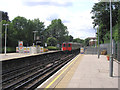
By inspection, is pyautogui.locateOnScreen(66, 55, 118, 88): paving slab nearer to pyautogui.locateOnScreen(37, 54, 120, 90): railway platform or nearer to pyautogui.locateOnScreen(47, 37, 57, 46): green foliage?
pyautogui.locateOnScreen(37, 54, 120, 90): railway platform

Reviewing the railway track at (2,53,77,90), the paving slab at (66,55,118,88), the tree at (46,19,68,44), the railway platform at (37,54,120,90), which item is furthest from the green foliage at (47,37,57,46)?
the railway platform at (37,54,120,90)

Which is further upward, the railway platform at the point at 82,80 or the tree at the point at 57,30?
the tree at the point at 57,30

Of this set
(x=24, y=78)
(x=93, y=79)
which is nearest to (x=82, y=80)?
(x=93, y=79)

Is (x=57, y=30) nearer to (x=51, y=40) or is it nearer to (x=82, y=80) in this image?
(x=51, y=40)

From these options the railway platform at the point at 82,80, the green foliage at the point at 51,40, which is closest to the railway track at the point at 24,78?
the railway platform at the point at 82,80

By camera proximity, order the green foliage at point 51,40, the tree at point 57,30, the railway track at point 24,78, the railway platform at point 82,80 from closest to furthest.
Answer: the railway platform at point 82,80, the railway track at point 24,78, the green foliage at point 51,40, the tree at point 57,30

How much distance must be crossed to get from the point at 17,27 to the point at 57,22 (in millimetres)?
33735

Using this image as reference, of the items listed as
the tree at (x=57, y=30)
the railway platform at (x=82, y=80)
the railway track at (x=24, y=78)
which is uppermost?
the tree at (x=57, y=30)

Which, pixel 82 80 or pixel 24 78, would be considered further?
pixel 24 78

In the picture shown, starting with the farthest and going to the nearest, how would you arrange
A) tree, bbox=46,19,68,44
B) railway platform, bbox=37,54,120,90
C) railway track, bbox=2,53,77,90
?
tree, bbox=46,19,68,44 → railway track, bbox=2,53,77,90 → railway platform, bbox=37,54,120,90

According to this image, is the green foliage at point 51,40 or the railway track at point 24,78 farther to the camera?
the green foliage at point 51,40

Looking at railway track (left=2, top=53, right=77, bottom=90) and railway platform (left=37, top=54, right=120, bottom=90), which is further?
railway track (left=2, top=53, right=77, bottom=90)

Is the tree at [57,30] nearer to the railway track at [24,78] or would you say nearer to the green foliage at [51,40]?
the green foliage at [51,40]

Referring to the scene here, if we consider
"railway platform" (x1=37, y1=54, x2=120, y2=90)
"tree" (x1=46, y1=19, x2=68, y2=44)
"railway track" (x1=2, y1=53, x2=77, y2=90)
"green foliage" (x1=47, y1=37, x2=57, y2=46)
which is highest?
"tree" (x1=46, y1=19, x2=68, y2=44)
